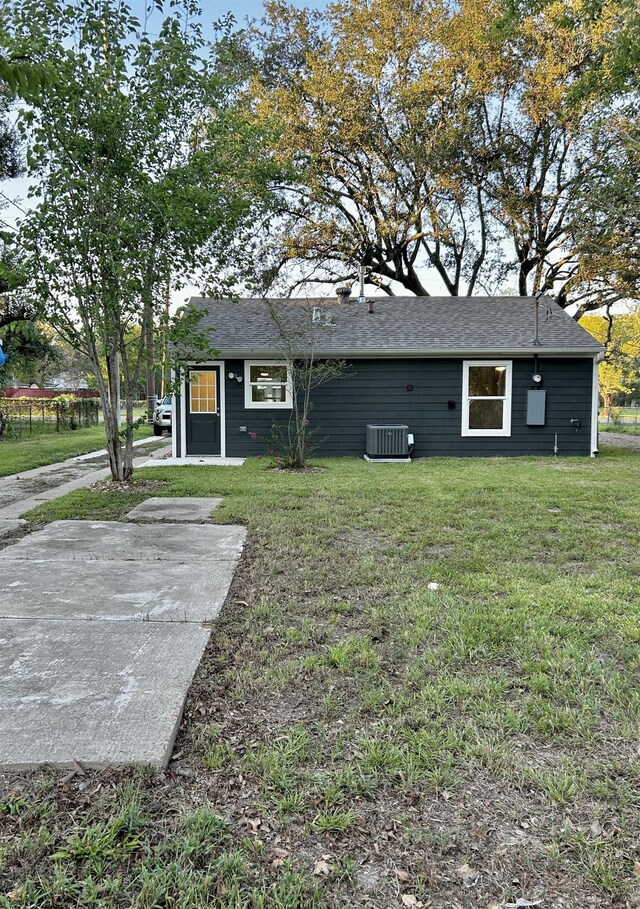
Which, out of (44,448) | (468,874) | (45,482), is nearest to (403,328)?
(45,482)

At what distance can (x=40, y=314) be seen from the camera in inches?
263

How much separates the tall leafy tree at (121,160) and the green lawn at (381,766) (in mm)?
4258

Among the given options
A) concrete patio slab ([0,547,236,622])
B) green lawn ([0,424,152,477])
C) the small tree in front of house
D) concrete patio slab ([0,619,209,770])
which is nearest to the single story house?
the small tree in front of house

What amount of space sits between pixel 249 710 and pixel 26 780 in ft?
2.63

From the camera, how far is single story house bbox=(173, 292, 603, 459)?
11.1 metres

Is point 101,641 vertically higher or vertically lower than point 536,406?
lower

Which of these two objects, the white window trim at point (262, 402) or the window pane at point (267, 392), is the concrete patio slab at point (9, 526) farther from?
the window pane at point (267, 392)

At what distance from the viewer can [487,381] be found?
11328mm

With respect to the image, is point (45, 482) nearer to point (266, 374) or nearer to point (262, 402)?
point (262, 402)

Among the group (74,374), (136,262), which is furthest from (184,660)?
(74,374)

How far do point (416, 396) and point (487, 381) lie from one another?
149cm

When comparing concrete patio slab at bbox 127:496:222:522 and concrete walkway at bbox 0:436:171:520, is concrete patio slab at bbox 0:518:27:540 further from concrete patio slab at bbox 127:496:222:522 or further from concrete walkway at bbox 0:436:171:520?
concrete patio slab at bbox 127:496:222:522

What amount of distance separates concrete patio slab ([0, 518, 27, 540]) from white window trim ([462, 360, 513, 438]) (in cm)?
844

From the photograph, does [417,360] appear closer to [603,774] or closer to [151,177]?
[151,177]
